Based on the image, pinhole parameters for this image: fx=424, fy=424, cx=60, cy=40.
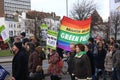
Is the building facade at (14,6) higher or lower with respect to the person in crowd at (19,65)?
higher

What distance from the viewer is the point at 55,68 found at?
42.2 ft

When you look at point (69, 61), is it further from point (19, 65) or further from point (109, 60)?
point (19, 65)

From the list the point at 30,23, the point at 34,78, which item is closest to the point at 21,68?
the point at 34,78

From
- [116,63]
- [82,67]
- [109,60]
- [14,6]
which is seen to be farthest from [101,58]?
[14,6]

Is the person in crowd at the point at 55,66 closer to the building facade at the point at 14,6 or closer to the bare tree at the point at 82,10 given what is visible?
the bare tree at the point at 82,10

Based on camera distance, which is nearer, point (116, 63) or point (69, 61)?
point (69, 61)

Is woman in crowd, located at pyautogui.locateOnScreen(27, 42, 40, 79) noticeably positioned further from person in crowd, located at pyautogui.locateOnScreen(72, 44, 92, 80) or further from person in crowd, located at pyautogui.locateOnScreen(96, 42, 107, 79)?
person in crowd, located at pyautogui.locateOnScreen(96, 42, 107, 79)

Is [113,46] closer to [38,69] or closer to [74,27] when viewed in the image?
[74,27]

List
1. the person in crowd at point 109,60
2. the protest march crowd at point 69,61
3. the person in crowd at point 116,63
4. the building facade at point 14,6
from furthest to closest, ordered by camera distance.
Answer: the building facade at point 14,6 < the person in crowd at point 109,60 < the person in crowd at point 116,63 < the protest march crowd at point 69,61

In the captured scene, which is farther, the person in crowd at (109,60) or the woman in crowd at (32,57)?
the person in crowd at (109,60)

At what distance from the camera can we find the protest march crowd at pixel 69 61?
33.2 feet

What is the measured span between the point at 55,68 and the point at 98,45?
2.97 meters

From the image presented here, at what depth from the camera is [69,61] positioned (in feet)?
42.8

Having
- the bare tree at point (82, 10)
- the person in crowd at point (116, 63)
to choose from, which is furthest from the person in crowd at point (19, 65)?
the bare tree at point (82, 10)
